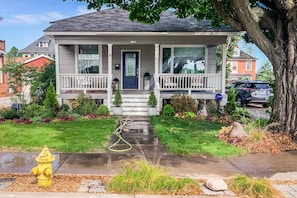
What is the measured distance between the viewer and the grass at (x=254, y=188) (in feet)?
13.1

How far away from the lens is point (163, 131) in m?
8.45

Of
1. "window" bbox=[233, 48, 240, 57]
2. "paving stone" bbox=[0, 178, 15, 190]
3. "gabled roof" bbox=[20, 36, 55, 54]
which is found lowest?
"paving stone" bbox=[0, 178, 15, 190]

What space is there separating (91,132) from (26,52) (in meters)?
48.6

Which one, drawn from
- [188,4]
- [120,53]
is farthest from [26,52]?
[188,4]

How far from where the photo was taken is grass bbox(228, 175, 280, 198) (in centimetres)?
398

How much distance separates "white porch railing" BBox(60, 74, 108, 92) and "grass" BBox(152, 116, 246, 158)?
354cm

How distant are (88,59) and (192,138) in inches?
343

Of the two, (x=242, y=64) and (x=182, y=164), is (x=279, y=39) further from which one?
(x=242, y=64)

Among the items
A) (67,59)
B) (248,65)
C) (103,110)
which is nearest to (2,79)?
(67,59)

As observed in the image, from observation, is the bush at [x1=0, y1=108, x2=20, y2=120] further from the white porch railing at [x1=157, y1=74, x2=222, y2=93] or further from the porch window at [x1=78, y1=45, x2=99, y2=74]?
the white porch railing at [x1=157, y1=74, x2=222, y2=93]

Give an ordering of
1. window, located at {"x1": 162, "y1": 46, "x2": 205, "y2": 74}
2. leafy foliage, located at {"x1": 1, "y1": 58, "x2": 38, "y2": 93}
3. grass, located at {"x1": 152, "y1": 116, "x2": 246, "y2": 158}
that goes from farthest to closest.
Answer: leafy foliage, located at {"x1": 1, "y1": 58, "x2": 38, "y2": 93} → window, located at {"x1": 162, "y1": 46, "x2": 205, "y2": 74} → grass, located at {"x1": 152, "y1": 116, "x2": 246, "y2": 158}

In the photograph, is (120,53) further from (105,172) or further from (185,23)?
(105,172)

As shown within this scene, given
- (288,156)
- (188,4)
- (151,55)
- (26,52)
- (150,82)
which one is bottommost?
(288,156)

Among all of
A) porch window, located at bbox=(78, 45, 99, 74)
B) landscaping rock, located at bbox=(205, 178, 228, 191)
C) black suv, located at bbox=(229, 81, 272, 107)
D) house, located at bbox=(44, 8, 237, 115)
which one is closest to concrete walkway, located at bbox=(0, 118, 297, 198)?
landscaping rock, located at bbox=(205, 178, 228, 191)
